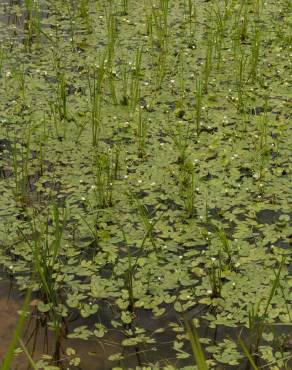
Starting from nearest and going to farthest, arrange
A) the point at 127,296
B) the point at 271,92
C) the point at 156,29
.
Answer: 1. the point at 127,296
2. the point at 271,92
3. the point at 156,29

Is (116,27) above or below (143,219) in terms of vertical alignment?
above

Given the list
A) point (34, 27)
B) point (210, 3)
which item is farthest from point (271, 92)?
point (34, 27)

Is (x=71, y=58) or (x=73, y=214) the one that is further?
(x=71, y=58)

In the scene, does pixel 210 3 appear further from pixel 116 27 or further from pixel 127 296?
pixel 127 296

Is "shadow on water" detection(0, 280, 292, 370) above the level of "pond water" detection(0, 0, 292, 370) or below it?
below

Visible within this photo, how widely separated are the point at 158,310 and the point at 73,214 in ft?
4.39

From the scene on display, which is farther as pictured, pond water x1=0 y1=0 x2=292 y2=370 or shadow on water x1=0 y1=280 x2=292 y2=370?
pond water x1=0 y1=0 x2=292 y2=370

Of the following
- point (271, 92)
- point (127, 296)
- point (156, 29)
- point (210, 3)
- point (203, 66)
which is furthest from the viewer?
point (210, 3)

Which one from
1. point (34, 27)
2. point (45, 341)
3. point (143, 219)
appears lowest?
point (45, 341)

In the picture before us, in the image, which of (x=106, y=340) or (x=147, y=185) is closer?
(x=106, y=340)

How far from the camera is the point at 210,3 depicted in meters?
9.51

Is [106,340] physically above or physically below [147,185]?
below

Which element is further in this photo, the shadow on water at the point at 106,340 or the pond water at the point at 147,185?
the pond water at the point at 147,185

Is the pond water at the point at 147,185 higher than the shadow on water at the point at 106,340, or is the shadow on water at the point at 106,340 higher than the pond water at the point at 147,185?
the pond water at the point at 147,185
